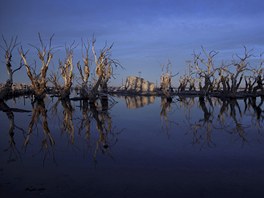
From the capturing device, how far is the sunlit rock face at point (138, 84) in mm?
57656

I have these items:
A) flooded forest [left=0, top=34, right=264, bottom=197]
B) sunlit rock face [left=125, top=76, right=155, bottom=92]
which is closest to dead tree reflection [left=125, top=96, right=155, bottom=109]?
flooded forest [left=0, top=34, right=264, bottom=197]

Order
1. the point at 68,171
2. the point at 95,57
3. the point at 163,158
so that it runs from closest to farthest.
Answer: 1. the point at 68,171
2. the point at 163,158
3. the point at 95,57

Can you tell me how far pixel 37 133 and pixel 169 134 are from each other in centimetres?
422

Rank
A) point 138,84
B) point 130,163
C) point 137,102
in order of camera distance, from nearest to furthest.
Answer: point 130,163, point 137,102, point 138,84

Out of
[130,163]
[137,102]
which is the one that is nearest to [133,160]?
[130,163]

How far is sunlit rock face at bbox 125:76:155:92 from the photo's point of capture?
5766cm

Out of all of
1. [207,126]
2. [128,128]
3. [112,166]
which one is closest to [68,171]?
[112,166]

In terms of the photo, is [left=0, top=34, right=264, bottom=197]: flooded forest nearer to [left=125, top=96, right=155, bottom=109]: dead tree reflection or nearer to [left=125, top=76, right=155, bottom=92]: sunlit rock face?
[left=125, top=96, right=155, bottom=109]: dead tree reflection

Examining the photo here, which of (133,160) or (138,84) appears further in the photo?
(138,84)

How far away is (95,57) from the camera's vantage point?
82.6ft

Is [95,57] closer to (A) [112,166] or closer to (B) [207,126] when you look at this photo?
(B) [207,126]

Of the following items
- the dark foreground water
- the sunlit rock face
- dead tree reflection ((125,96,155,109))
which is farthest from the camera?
the sunlit rock face

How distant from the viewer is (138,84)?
58.6m

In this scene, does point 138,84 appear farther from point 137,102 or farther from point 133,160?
point 133,160
